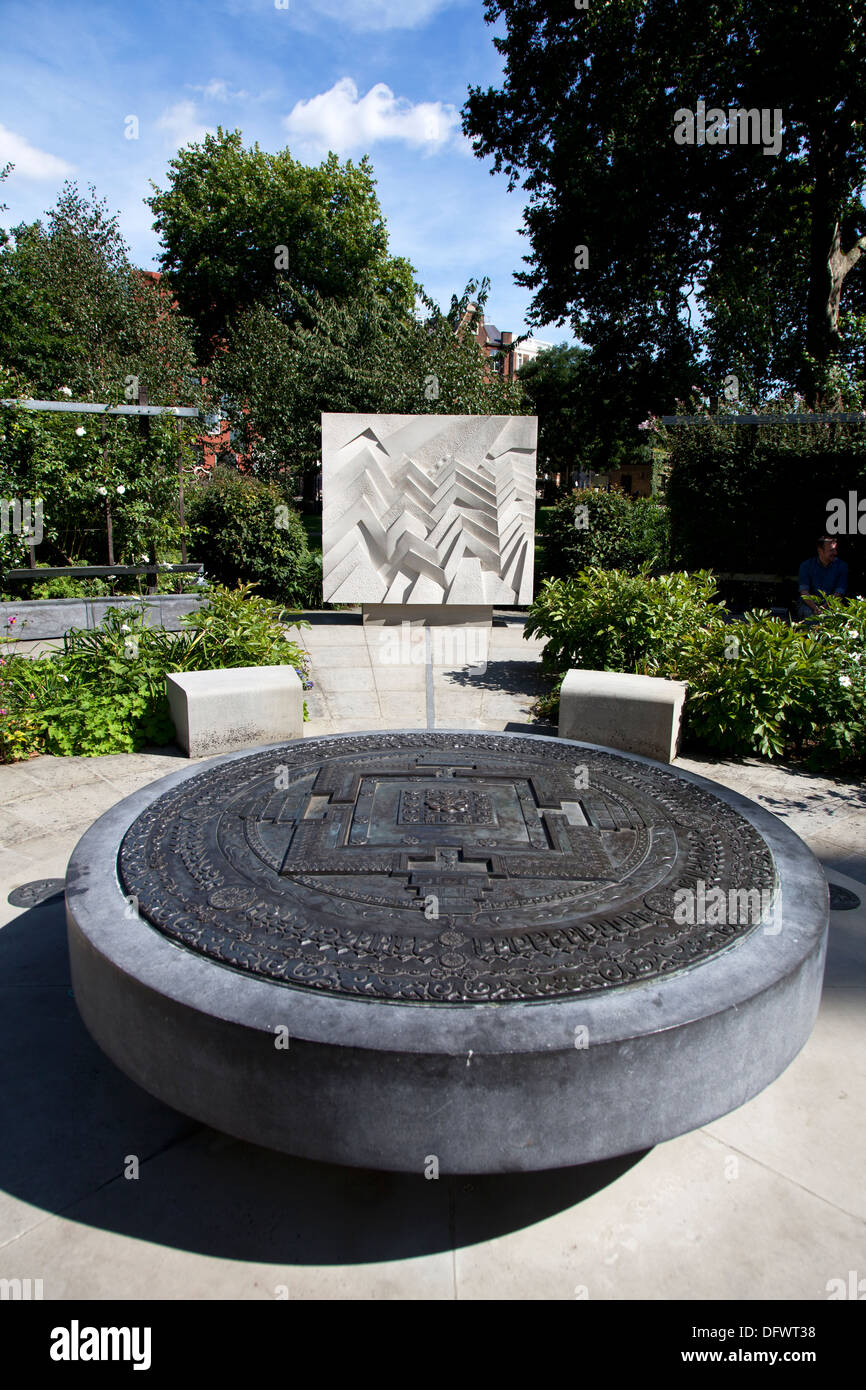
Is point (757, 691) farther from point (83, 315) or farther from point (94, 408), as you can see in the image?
point (83, 315)

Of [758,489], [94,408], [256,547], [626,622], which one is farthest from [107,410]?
[758,489]

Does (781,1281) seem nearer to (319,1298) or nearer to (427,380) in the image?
(319,1298)

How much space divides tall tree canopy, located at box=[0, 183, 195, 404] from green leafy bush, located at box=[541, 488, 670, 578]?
Answer: 856 cm

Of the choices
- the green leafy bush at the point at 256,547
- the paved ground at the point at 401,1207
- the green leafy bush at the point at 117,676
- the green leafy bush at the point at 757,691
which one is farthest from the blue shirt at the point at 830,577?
the green leafy bush at the point at 256,547

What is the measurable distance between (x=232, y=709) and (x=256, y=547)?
7965 mm

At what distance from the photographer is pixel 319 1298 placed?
6.10 feet

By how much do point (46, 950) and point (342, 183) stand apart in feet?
114

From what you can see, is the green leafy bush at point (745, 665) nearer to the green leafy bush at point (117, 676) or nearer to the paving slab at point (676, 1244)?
the green leafy bush at point (117, 676)

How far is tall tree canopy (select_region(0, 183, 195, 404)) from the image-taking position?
56.7 ft

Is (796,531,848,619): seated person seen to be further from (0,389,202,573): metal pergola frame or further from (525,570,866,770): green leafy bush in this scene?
(0,389,202,573): metal pergola frame

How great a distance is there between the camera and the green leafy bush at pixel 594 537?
12383 mm

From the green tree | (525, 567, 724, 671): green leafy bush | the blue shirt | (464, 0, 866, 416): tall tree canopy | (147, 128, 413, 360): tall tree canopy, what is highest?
(147, 128, 413, 360): tall tree canopy

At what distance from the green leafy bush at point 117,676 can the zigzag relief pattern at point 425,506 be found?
355 cm

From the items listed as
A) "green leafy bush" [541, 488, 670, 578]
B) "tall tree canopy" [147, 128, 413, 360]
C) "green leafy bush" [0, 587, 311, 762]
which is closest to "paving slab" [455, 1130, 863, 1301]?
"green leafy bush" [0, 587, 311, 762]
